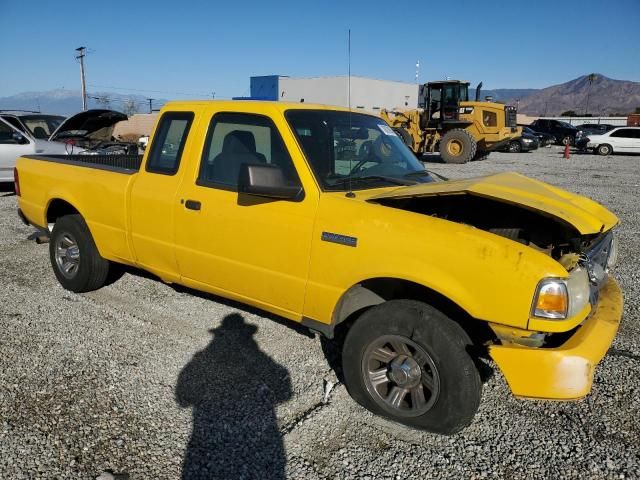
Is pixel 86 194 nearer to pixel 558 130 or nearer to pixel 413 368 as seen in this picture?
pixel 413 368

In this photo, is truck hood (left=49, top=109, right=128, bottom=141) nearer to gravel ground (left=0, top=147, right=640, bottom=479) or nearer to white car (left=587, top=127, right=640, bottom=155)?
gravel ground (left=0, top=147, right=640, bottom=479)

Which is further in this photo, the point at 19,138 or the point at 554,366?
the point at 19,138

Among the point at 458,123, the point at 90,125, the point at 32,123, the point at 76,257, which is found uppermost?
the point at 458,123

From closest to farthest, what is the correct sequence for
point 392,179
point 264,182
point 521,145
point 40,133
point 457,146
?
point 264,182
point 392,179
point 40,133
point 457,146
point 521,145

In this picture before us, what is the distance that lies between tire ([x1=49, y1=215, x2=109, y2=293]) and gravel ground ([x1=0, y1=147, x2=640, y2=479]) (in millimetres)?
352

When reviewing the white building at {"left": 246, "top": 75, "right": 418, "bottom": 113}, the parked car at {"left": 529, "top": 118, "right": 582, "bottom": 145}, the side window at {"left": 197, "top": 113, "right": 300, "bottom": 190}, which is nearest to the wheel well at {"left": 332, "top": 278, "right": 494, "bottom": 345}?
the side window at {"left": 197, "top": 113, "right": 300, "bottom": 190}

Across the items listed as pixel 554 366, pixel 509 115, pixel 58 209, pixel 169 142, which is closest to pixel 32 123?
pixel 58 209

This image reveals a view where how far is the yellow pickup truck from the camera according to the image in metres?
2.65

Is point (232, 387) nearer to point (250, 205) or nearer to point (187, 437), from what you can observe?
point (187, 437)

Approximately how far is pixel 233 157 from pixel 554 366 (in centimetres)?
256

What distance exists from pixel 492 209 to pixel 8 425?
3.28m

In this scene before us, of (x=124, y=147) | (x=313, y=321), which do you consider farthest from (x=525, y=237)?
A: (x=124, y=147)

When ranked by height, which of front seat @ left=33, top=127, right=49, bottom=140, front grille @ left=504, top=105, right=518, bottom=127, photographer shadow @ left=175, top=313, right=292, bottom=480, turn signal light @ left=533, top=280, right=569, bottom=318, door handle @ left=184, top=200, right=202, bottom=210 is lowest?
photographer shadow @ left=175, top=313, right=292, bottom=480

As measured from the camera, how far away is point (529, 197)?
303cm
